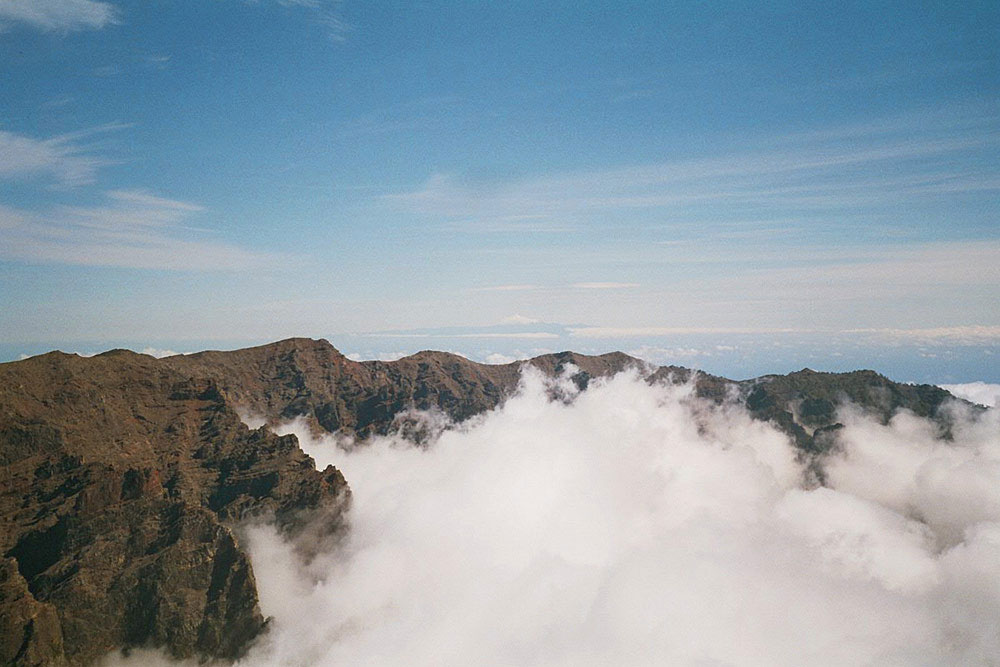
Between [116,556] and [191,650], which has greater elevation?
[116,556]

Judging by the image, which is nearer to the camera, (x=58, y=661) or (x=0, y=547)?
(x=58, y=661)

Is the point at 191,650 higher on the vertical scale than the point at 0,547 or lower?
lower

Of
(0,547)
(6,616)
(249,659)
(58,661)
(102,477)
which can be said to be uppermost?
(102,477)

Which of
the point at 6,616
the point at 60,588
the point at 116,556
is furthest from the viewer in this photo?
the point at 116,556

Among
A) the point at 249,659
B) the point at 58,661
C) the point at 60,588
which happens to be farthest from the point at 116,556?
the point at 249,659

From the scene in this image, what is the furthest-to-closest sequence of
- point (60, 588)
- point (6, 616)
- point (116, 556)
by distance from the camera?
point (116, 556)
point (60, 588)
point (6, 616)

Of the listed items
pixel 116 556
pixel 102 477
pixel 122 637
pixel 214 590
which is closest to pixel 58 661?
pixel 122 637

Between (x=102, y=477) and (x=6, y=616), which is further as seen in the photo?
(x=102, y=477)

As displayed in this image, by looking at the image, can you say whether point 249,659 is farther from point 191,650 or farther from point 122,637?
point 122,637

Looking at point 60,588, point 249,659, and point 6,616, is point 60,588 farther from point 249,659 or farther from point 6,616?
point 249,659
